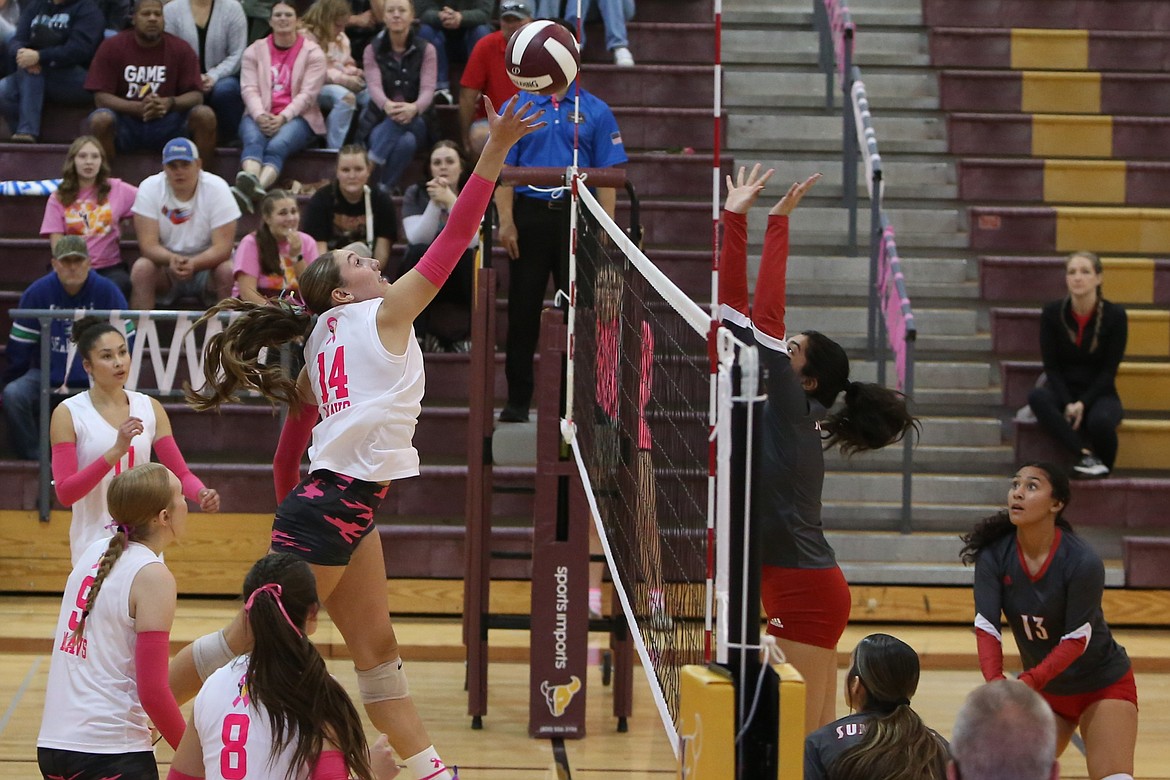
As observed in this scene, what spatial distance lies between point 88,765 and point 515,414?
4.39 metres

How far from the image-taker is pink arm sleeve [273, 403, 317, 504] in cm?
451

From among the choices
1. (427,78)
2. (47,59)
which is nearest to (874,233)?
(427,78)

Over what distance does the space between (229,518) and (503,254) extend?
7.09ft

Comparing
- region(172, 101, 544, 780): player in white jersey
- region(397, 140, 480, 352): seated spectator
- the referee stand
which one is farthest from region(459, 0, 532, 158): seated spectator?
region(172, 101, 544, 780): player in white jersey

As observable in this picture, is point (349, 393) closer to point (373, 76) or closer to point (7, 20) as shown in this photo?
point (373, 76)

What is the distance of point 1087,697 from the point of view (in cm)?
486

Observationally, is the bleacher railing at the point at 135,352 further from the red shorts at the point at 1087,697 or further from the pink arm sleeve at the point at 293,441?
the red shorts at the point at 1087,697

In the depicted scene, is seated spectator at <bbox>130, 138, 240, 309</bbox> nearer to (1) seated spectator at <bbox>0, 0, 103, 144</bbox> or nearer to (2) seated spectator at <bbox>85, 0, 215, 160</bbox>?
(2) seated spectator at <bbox>85, 0, 215, 160</bbox>

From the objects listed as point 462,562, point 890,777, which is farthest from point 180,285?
point 890,777

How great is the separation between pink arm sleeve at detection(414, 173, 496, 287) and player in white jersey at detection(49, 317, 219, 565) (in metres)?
2.07

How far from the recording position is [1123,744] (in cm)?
476

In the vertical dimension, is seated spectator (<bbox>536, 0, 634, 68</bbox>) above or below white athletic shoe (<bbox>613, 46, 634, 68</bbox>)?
above

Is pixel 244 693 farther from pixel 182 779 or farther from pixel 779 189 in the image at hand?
pixel 779 189

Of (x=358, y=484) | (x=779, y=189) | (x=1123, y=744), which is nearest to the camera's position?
(x=358, y=484)
